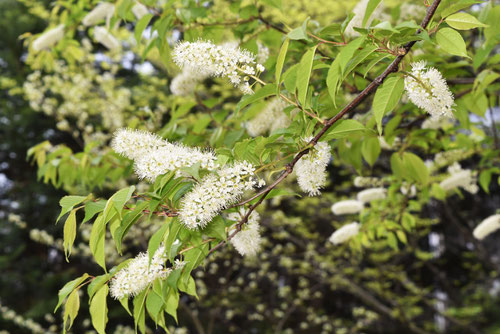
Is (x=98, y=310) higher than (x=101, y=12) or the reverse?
the reverse

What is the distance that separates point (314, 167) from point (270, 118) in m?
0.48

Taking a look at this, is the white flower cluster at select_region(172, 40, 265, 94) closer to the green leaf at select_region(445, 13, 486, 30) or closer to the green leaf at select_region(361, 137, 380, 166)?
the green leaf at select_region(445, 13, 486, 30)

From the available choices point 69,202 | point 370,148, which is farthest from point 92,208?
point 370,148

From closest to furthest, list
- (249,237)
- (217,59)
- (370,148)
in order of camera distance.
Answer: (217,59)
(249,237)
(370,148)

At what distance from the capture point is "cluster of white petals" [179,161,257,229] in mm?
766

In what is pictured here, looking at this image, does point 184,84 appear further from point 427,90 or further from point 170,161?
point 427,90

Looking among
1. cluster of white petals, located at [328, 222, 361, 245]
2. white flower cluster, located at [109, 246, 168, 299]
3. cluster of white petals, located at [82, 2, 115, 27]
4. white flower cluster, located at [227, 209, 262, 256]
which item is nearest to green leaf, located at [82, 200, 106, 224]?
white flower cluster, located at [109, 246, 168, 299]

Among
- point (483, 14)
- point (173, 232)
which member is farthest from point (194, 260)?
point (483, 14)

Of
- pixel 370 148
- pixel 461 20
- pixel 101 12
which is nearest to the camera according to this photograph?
pixel 461 20

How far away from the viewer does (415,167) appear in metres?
1.51

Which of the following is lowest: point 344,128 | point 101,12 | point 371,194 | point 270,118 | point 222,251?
point 222,251

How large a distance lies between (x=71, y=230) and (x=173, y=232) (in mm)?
195

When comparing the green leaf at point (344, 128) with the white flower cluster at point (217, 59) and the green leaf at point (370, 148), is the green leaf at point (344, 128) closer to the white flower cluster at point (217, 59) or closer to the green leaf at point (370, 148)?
the white flower cluster at point (217, 59)

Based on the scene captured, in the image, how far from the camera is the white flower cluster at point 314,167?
883 mm
